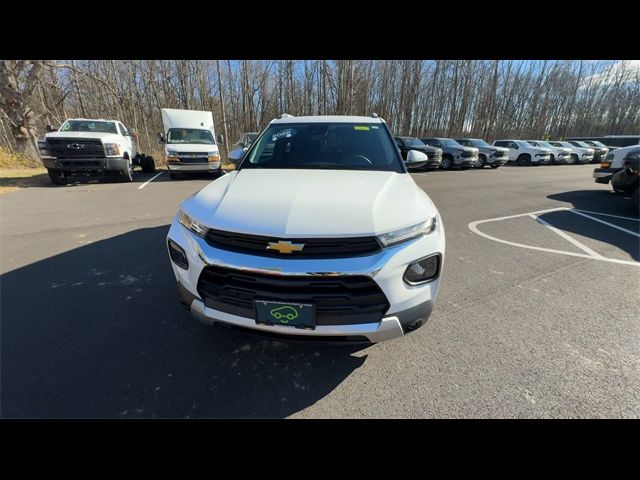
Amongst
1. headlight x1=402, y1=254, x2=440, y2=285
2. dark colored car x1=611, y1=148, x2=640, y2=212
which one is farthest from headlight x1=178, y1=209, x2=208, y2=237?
dark colored car x1=611, y1=148, x2=640, y2=212

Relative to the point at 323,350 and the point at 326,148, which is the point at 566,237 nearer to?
the point at 326,148

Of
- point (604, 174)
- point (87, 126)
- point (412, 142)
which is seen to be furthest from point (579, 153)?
point (87, 126)

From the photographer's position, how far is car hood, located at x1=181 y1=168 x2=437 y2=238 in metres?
1.78

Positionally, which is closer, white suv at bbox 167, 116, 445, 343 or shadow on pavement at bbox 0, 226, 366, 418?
white suv at bbox 167, 116, 445, 343

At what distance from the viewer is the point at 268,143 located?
3.46 metres

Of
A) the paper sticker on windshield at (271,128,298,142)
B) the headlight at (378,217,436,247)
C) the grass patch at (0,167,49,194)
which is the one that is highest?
the paper sticker on windshield at (271,128,298,142)

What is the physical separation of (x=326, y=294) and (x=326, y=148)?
211 centimetres

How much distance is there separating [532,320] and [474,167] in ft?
63.6

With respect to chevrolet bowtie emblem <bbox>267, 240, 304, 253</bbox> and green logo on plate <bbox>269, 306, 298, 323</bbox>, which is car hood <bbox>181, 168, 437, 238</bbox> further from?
green logo on plate <bbox>269, 306, 298, 323</bbox>

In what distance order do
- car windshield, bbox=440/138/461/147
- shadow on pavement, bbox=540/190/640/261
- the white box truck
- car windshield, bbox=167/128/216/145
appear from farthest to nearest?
car windshield, bbox=440/138/461/147 < car windshield, bbox=167/128/216/145 < the white box truck < shadow on pavement, bbox=540/190/640/261

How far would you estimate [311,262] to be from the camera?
1701 millimetres

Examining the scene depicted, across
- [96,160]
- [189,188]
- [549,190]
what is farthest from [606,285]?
[96,160]

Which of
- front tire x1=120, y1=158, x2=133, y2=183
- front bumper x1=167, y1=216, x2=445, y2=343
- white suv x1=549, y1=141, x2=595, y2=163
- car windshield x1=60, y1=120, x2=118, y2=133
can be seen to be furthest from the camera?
white suv x1=549, y1=141, x2=595, y2=163

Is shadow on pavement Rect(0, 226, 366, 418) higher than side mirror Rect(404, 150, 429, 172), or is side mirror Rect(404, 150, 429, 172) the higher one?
side mirror Rect(404, 150, 429, 172)
